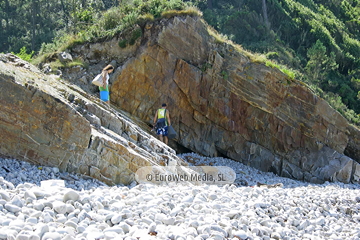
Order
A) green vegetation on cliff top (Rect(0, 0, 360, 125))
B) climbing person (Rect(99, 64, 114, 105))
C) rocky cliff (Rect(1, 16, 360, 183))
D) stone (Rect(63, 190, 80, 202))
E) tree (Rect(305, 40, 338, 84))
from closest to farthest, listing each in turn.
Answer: stone (Rect(63, 190, 80, 202))
climbing person (Rect(99, 64, 114, 105))
rocky cliff (Rect(1, 16, 360, 183))
green vegetation on cliff top (Rect(0, 0, 360, 125))
tree (Rect(305, 40, 338, 84))

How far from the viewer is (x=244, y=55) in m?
16.2

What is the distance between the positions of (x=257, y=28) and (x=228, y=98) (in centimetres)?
1545

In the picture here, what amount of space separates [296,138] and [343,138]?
2.01 m

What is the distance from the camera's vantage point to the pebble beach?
514 centimetres

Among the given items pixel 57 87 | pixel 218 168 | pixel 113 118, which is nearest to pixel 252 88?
pixel 218 168

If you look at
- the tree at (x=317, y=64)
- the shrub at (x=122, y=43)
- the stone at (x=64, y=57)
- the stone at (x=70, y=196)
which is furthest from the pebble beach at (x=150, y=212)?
the tree at (x=317, y=64)

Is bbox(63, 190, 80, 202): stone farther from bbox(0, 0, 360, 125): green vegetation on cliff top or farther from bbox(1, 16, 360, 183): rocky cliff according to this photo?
bbox(0, 0, 360, 125): green vegetation on cliff top

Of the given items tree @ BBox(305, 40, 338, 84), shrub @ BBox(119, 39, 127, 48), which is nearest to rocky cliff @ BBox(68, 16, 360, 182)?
shrub @ BBox(119, 39, 127, 48)

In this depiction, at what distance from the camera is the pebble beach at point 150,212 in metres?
5.14

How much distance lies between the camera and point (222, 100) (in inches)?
629

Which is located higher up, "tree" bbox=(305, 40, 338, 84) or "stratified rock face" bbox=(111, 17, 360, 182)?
"tree" bbox=(305, 40, 338, 84)

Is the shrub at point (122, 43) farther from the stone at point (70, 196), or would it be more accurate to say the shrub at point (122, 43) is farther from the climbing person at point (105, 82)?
the stone at point (70, 196)

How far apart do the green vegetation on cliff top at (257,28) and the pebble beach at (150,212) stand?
8.99 metres

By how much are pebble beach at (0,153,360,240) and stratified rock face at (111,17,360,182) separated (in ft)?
21.8
